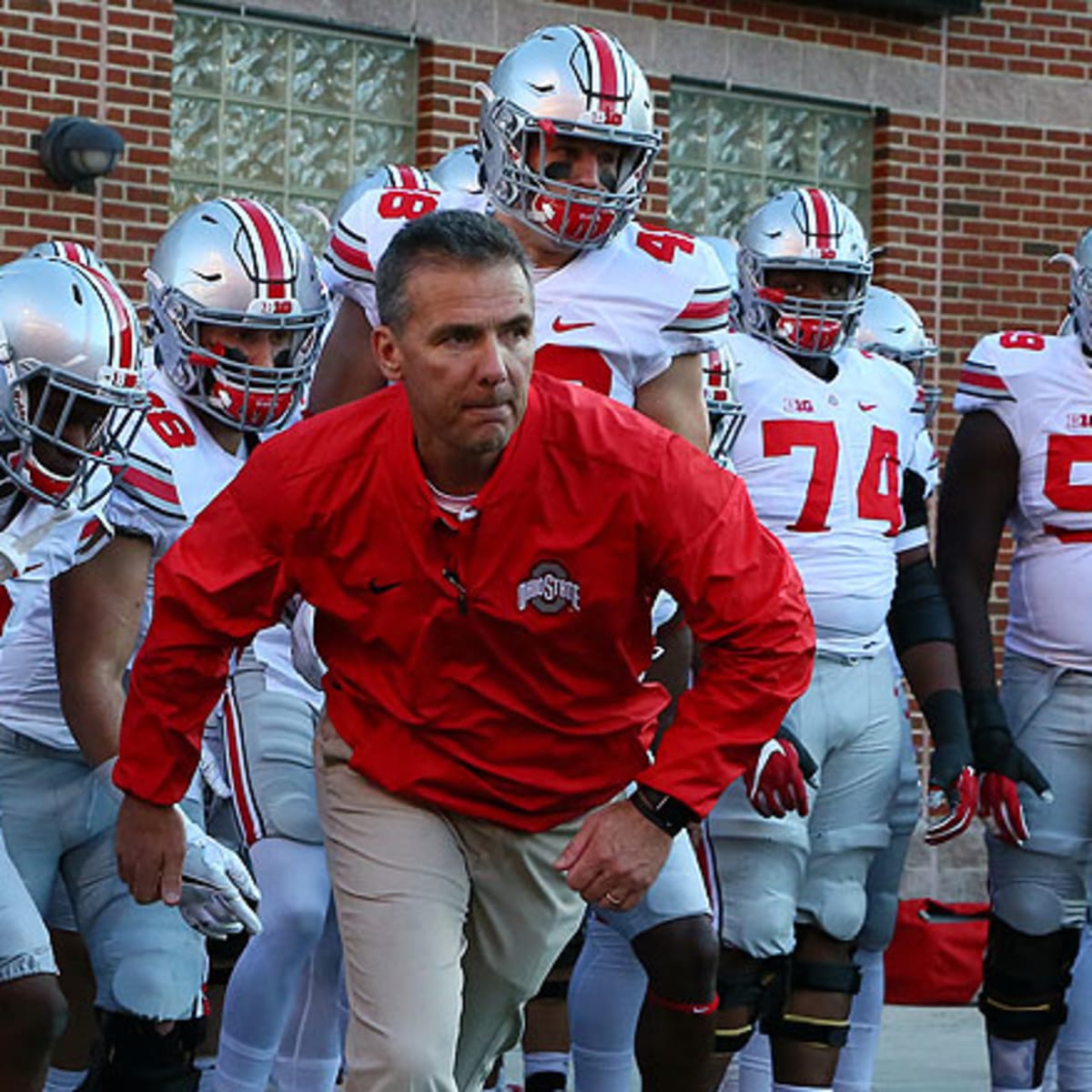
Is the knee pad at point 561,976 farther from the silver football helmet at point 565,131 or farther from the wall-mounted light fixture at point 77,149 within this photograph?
the wall-mounted light fixture at point 77,149

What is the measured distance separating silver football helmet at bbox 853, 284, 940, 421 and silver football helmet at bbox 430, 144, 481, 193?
4.19 feet

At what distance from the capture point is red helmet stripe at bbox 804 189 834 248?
718 centimetres

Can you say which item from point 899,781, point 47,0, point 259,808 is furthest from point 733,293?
point 47,0

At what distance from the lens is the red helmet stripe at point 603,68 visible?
5801 millimetres

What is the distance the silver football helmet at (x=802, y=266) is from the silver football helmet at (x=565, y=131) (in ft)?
4.19

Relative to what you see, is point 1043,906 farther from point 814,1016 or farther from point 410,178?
point 410,178

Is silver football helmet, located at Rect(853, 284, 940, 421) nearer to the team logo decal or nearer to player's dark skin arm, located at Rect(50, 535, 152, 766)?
player's dark skin arm, located at Rect(50, 535, 152, 766)

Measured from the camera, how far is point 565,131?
18.9ft

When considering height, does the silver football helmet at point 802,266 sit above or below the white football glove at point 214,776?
above

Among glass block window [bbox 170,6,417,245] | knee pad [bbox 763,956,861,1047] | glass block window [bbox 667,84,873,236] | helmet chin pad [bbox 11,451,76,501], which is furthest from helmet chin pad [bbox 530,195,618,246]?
glass block window [bbox 667,84,873,236]

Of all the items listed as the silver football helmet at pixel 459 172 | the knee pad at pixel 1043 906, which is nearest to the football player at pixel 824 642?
the knee pad at pixel 1043 906

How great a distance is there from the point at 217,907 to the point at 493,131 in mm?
1773

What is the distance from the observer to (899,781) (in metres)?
7.11

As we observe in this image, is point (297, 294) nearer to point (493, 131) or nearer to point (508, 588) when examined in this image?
point (493, 131)
